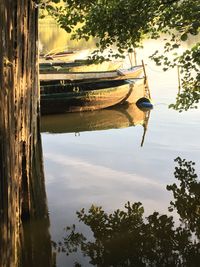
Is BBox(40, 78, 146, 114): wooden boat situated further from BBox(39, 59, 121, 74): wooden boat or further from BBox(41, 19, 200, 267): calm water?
BBox(39, 59, 121, 74): wooden boat

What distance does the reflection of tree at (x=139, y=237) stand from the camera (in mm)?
8238

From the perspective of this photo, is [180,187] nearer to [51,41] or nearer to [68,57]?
[68,57]

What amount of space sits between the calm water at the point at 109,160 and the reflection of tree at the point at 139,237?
22 cm

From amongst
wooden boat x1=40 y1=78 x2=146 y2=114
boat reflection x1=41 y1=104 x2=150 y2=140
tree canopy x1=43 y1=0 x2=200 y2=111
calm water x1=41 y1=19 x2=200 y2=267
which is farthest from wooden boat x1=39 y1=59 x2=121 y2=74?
tree canopy x1=43 y1=0 x2=200 y2=111

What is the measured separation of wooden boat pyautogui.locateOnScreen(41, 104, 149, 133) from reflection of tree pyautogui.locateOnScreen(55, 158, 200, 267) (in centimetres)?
1035

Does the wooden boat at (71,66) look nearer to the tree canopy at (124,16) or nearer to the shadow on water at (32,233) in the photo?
the tree canopy at (124,16)

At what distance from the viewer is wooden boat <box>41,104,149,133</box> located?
21.1m

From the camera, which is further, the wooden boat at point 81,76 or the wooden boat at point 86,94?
the wooden boat at point 81,76

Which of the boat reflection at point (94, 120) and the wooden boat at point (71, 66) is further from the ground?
the wooden boat at point (71, 66)

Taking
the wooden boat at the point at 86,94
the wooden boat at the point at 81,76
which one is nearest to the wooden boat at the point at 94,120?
the wooden boat at the point at 86,94

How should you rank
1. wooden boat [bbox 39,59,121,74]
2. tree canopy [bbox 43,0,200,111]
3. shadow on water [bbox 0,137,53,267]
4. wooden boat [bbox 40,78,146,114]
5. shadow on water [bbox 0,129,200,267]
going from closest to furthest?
shadow on water [bbox 0,137,53,267] → shadow on water [bbox 0,129,200,267] → tree canopy [bbox 43,0,200,111] → wooden boat [bbox 40,78,146,114] → wooden boat [bbox 39,59,121,74]

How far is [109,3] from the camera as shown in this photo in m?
9.73

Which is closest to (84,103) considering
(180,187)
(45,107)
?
(45,107)

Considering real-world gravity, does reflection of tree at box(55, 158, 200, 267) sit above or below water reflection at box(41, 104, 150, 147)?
below
